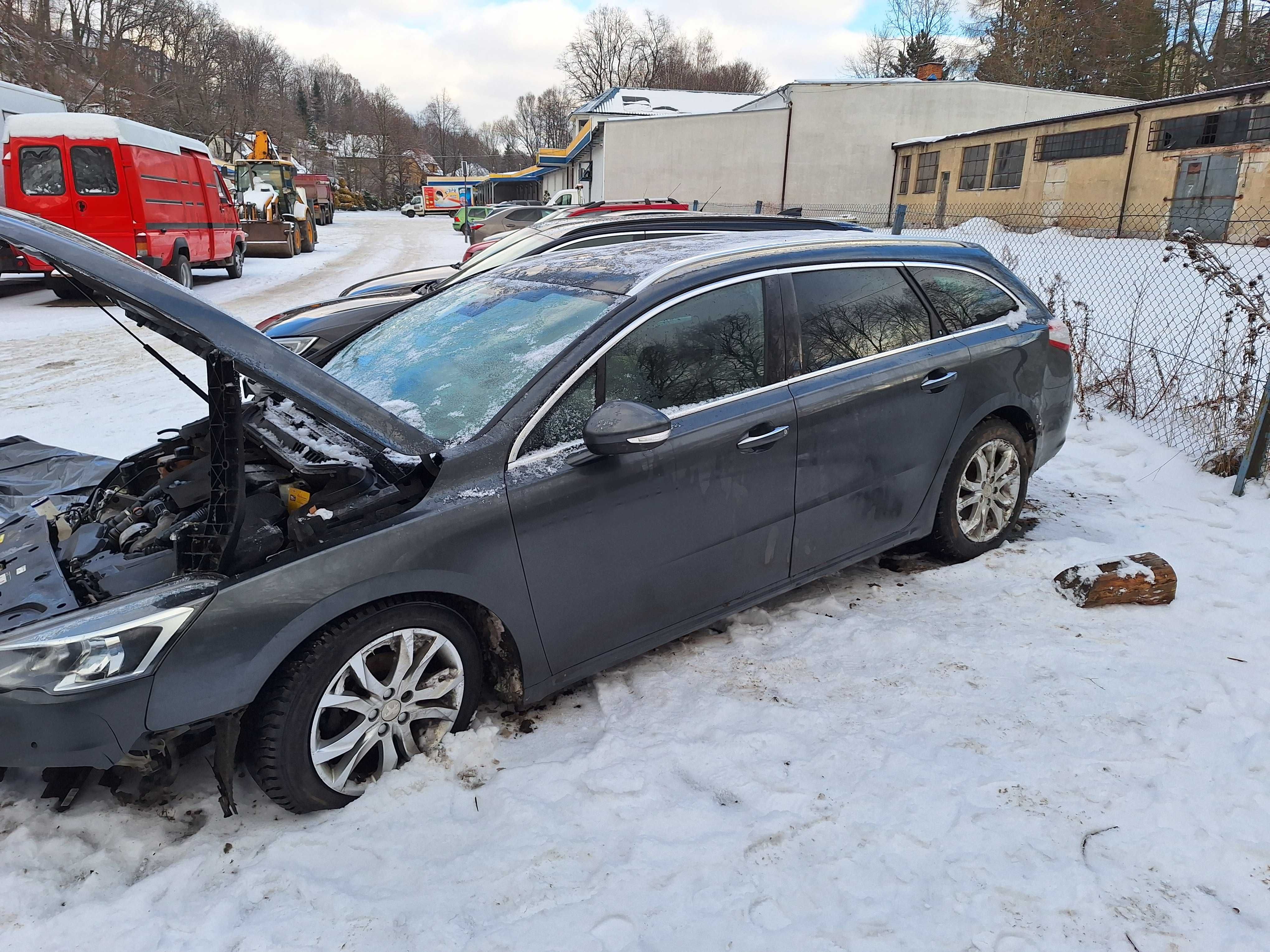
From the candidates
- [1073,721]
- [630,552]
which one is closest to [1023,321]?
[1073,721]

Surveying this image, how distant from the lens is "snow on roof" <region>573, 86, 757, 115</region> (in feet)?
162

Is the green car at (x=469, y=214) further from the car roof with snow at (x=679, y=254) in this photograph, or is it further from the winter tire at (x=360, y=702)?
the winter tire at (x=360, y=702)

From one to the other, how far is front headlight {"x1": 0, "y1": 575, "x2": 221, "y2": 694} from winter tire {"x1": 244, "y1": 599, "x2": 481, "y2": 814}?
34 centimetres

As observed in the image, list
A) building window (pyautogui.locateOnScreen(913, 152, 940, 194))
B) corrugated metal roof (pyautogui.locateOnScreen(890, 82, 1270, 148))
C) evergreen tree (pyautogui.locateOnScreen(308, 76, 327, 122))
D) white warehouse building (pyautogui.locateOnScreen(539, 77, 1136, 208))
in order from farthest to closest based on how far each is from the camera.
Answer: evergreen tree (pyautogui.locateOnScreen(308, 76, 327, 122))
white warehouse building (pyautogui.locateOnScreen(539, 77, 1136, 208))
building window (pyautogui.locateOnScreen(913, 152, 940, 194))
corrugated metal roof (pyautogui.locateOnScreen(890, 82, 1270, 148))

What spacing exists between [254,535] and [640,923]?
154 centimetres

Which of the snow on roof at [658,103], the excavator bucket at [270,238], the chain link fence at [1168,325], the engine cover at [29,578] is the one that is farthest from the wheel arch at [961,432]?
the snow on roof at [658,103]

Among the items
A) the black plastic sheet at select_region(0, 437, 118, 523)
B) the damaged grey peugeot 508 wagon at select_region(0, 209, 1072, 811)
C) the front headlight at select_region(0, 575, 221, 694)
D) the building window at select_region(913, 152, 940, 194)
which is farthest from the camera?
the building window at select_region(913, 152, 940, 194)

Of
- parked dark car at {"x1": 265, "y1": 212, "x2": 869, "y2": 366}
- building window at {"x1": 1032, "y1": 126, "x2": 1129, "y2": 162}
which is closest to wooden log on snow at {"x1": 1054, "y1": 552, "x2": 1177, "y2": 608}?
parked dark car at {"x1": 265, "y1": 212, "x2": 869, "y2": 366}

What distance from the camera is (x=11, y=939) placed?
82.9 inches

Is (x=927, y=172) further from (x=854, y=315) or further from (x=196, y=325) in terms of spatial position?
(x=196, y=325)

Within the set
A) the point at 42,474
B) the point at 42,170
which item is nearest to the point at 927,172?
the point at 42,170

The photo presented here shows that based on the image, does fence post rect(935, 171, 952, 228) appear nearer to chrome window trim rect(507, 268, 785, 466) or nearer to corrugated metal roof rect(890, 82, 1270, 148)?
corrugated metal roof rect(890, 82, 1270, 148)

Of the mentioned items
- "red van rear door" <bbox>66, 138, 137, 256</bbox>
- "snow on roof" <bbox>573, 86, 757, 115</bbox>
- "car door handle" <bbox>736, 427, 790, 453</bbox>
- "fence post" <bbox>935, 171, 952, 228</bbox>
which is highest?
"snow on roof" <bbox>573, 86, 757, 115</bbox>

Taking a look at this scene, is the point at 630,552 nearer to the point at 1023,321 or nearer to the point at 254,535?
the point at 254,535
